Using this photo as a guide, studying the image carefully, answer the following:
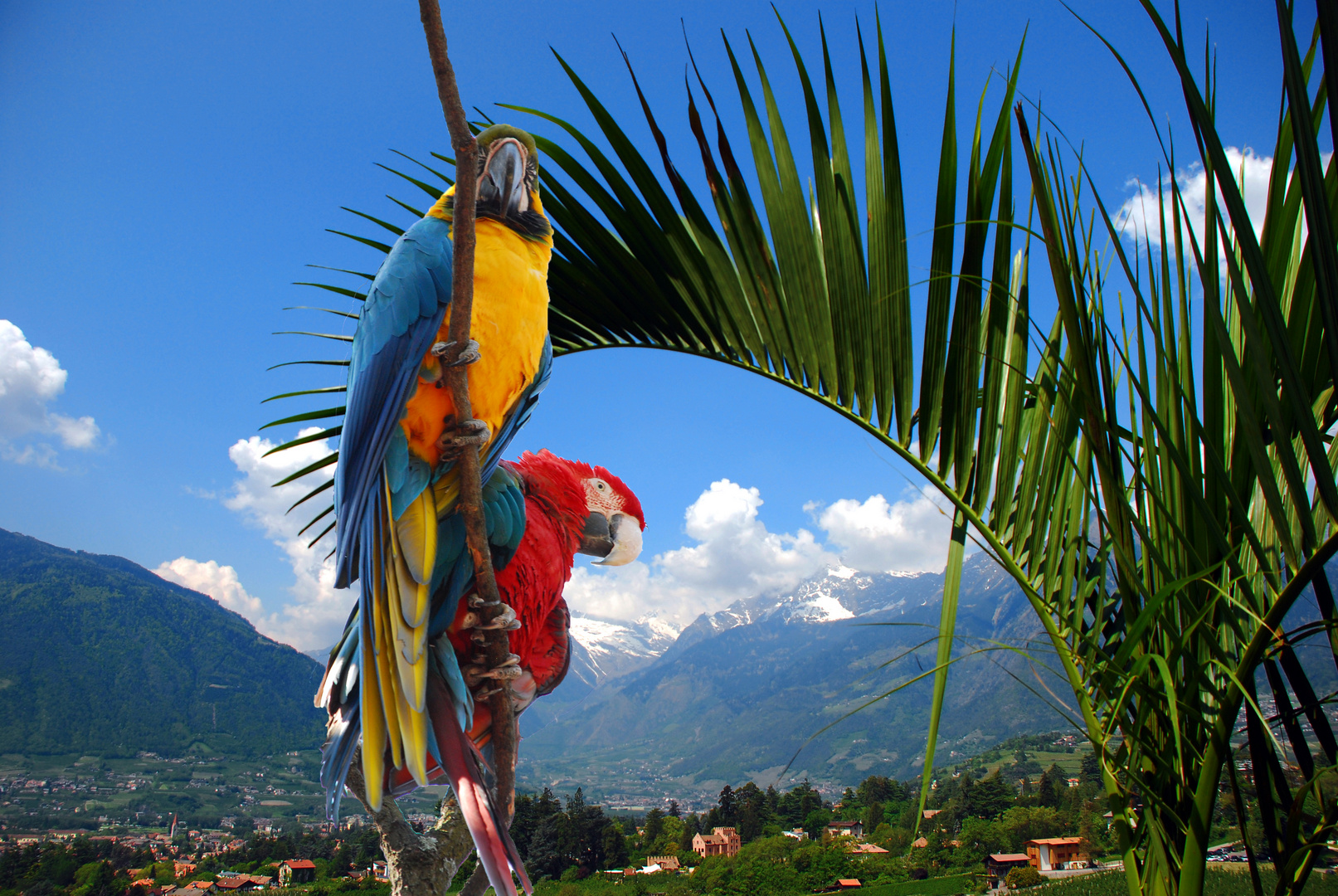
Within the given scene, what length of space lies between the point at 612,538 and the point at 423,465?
3.41 ft

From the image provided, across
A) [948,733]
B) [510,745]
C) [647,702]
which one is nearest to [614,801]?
[948,733]

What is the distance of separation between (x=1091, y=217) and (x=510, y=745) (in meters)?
1.77

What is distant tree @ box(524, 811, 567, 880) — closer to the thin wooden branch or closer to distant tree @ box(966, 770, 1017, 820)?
the thin wooden branch

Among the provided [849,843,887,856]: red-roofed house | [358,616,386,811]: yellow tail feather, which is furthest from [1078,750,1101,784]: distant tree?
[849,843,887,856]: red-roofed house

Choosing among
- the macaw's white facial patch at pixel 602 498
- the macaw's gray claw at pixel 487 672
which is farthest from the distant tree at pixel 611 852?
the macaw's gray claw at pixel 487 672

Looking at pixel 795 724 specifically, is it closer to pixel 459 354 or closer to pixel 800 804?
pixel 800 804

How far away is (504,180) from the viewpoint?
165 cm

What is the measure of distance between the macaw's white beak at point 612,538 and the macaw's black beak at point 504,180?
1.16 metres

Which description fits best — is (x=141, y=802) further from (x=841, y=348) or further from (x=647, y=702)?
(x=647, y=702)

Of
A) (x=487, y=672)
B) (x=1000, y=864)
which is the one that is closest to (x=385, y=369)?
(x=487, y=672)

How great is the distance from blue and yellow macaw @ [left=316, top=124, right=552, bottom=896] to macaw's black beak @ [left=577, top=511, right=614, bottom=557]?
0.64m

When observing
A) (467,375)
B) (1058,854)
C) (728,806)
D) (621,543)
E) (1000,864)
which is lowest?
(1000,864)

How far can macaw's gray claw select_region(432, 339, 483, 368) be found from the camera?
141 centimetres

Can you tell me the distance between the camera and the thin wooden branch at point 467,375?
97cm
